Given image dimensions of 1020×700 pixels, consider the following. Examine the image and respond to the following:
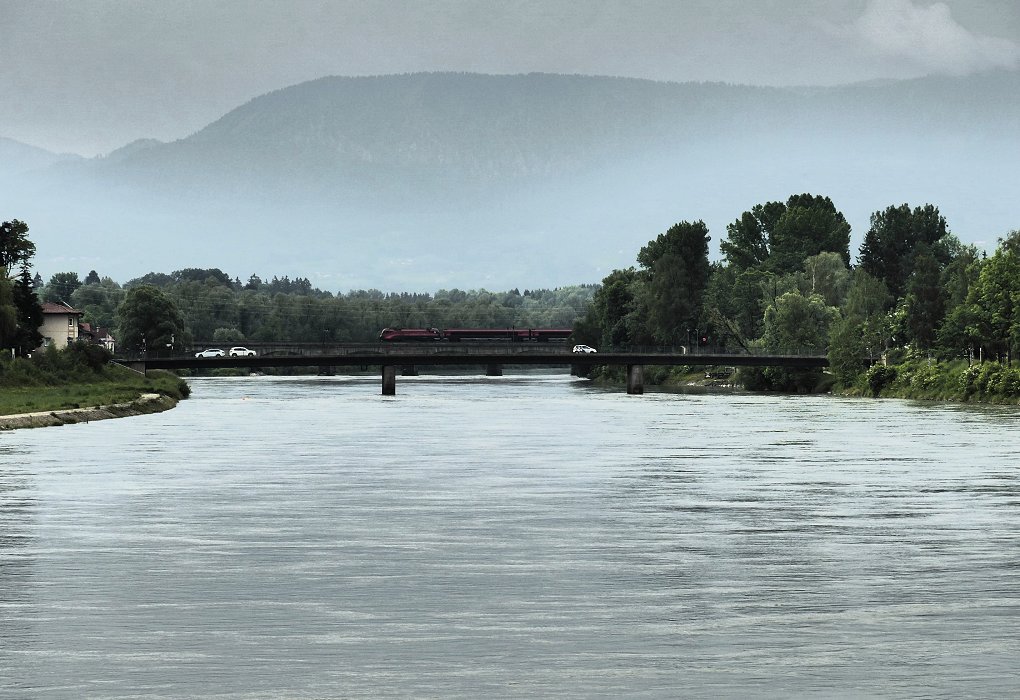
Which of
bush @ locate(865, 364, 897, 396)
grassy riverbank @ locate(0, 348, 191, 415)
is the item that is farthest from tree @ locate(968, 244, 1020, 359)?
grassy riverbank @ locate(0, 348, 191, 415)

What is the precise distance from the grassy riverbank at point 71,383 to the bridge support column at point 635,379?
5821cm

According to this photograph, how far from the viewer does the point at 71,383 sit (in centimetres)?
13288

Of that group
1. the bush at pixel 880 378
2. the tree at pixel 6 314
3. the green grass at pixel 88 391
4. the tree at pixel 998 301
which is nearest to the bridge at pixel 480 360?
the green grass at pixel 88 391

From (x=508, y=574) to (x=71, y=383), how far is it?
11092 centimetres

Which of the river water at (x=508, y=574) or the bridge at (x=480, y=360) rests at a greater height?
the bridge at (x=480, y=360)

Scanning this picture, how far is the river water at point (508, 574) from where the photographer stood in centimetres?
2009

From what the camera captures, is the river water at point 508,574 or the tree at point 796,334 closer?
the river water at point 508,574

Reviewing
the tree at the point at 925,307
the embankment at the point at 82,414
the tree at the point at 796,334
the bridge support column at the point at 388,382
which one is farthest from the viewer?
the tree at the point at 796,334

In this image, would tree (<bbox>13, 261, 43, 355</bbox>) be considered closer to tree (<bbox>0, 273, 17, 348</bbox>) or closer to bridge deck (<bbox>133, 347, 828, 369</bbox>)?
tree (<bbox>0, 273, 17, 348</bbox>)

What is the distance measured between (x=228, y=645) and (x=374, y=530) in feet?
51.2

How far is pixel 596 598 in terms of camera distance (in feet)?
86.6

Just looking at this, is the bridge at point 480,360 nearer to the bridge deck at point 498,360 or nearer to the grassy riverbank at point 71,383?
the bridge deck at point 498,360

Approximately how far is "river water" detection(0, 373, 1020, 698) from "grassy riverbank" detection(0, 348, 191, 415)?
39830 millimetres

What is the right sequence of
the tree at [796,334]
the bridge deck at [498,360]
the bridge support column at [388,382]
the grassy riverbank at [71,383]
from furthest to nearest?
the tree at [796,334]
the bridge support column at [388,382]
the bridge deck at [498,360]
the grassy riverbank at [71,383]
